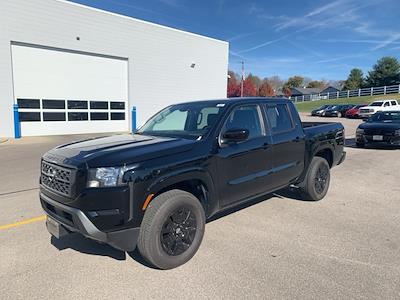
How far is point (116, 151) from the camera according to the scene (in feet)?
10.8

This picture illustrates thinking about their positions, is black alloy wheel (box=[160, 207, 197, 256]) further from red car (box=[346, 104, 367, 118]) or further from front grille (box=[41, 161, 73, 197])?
red car (box=[346, 104, 367, 118])

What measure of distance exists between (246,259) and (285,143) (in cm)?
203

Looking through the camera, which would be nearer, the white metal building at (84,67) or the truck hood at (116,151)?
the truck hood at (116,151)

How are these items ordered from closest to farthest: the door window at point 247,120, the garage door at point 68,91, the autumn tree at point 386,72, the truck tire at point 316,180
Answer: the door window at point 247,120 → the truck tire at point 316,180 → the garage door at point 68,91 → the autumn tree at point 386,72

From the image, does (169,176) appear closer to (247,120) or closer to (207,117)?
(207,117)

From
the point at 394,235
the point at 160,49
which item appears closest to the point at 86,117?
the point at 160,49

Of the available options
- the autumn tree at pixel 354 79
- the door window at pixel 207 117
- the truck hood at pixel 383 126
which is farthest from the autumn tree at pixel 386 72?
the door window at pixel 207 117

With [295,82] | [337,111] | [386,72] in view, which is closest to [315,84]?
[295,82]

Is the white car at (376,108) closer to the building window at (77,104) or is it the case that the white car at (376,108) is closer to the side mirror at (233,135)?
the building window at (77,104)

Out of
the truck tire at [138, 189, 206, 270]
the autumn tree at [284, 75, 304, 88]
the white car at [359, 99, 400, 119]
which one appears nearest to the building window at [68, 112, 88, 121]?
the truck tire at [138, 189, 206, 270]

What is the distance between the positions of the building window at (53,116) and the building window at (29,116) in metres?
0.35

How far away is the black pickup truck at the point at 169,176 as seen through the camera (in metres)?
3.03

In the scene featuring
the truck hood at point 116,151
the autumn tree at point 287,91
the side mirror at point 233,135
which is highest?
the autumn tree at point 287,91

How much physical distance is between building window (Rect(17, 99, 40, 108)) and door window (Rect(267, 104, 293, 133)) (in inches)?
587
